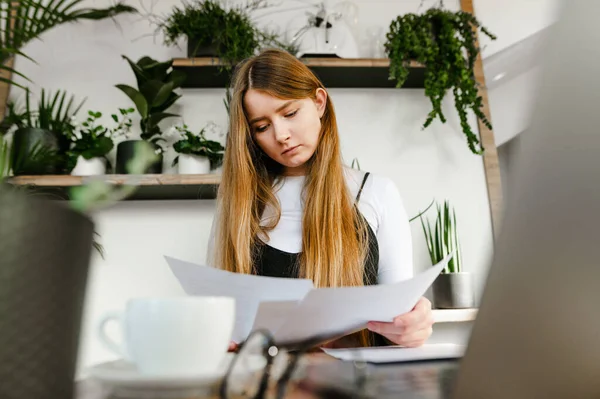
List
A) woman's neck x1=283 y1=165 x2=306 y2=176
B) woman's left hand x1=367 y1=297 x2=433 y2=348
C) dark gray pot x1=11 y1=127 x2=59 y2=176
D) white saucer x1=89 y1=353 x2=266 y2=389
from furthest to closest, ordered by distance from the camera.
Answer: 1. dark gray pot x1=11 y1=127 x2=59 y2=176
2. woman's neck x1=283 y1=165 x2=306 y2=176
3. woman's left hand x1=367 y1=297 x2=433 y2=348
4. white saucer x1=89 y1=353 x2=266 y2=389

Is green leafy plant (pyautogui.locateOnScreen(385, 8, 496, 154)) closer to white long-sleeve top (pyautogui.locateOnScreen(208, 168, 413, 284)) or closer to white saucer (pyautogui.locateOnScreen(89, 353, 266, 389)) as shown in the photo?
white long-sleeve top (pyautogui.locateOnScreen(208, 168, 413, 284))

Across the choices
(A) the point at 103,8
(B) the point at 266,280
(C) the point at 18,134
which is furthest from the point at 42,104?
(B) the point at 266,280

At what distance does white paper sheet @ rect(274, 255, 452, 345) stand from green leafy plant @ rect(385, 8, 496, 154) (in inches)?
60.7

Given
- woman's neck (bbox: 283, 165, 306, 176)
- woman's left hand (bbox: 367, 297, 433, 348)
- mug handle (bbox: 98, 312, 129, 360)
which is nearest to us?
mug handle (bbox: 98, 312, 129, 360)

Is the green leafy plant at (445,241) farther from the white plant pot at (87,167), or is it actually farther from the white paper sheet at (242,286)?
the white paper sheet at (242,286)

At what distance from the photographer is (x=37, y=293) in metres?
0.27

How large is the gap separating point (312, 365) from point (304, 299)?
7 cm

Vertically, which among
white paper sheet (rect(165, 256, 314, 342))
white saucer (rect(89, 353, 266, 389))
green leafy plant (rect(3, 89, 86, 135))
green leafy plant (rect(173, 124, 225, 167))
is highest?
green leafy plant (rect(3, 89, 86, 135))

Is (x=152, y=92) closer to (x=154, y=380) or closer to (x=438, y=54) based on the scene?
(x=438, y=54)

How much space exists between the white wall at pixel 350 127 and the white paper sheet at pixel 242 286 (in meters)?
1.50

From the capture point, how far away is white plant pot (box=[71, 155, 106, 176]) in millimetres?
1989

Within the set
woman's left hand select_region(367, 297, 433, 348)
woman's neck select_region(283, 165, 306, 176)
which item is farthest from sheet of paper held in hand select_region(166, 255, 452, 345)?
woman's neck select_region(283, 165, 306, 176)

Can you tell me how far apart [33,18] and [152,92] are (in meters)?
0.48

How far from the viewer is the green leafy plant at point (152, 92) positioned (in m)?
2.02
